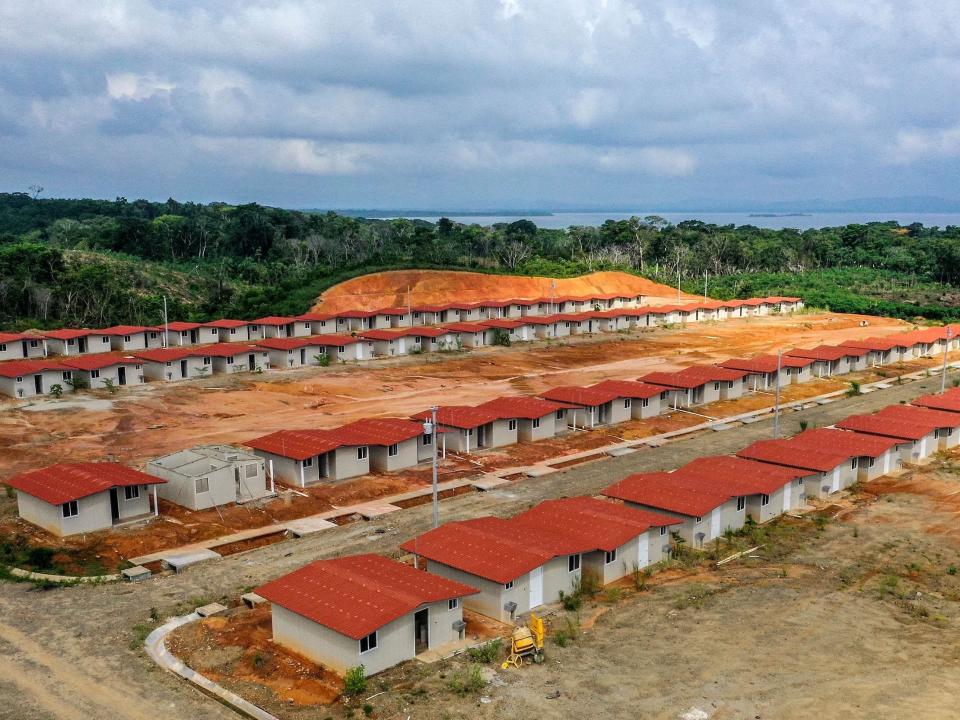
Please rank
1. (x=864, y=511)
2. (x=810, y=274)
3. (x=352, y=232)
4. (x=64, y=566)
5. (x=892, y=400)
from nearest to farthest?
1. (x=64, y=566)
2. (x=864, y=511)
3. (x=892, y=400)
4. (x=810, y=274)
5. (x=352, y=232)

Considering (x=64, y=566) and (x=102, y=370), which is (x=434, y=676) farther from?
(x=102, y=370)

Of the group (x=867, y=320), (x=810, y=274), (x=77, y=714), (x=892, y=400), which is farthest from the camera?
(x=810, y=274)

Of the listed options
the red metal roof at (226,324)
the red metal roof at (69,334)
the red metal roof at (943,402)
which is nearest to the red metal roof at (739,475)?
the red metal roof at (943,402)

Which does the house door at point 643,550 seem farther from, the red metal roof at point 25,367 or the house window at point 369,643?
the red metal roof at point 25,367

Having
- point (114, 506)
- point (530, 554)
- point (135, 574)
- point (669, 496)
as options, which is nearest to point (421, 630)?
point (530, 554)

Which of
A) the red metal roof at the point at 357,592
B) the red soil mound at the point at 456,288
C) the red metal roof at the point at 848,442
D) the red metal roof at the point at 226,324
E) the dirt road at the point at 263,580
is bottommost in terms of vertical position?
the dirt road at the point at 263,580

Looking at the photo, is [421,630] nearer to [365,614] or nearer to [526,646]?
[365,614]

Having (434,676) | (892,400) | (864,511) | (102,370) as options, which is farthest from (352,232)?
(434,676)
